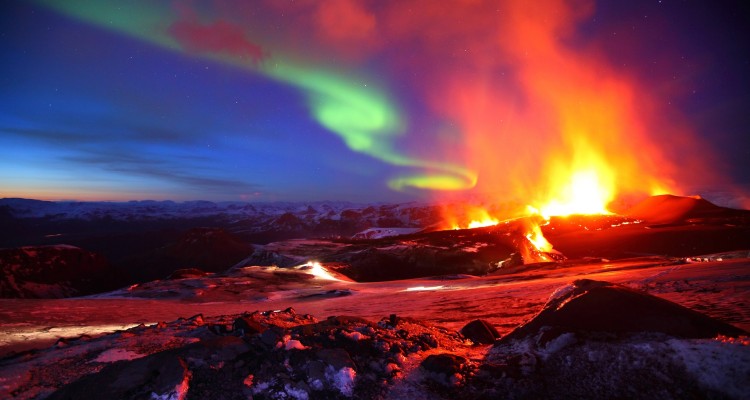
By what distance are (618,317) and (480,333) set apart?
7.65 feet

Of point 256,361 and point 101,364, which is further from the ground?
point 256,361

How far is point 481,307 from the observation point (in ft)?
38.2

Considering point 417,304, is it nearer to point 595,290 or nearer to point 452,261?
point 595,290

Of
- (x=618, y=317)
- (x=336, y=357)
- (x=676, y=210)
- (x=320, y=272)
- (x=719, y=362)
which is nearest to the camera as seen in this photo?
(x=719, y=362)

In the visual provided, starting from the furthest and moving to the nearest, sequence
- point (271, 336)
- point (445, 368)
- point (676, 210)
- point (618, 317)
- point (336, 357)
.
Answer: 1. point (676, 210)
2. point (271, 336)
3. point (618, 317)
4. point (336, 357)
5. point (445, 368)

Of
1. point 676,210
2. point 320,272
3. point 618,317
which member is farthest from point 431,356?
point 676,210

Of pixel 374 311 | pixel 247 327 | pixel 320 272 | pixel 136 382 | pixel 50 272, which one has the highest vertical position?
pixel 247 327

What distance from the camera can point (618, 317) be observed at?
4652 millimetres

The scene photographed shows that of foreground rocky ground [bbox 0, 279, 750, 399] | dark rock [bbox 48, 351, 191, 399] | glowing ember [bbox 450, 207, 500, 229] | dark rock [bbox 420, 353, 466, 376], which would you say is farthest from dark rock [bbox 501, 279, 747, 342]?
glowing ember [bbox 450, 207, 500, 229]

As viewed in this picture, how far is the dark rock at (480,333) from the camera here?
6.27 m

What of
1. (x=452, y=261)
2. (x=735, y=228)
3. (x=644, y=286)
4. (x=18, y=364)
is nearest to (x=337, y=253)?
(x=452, y=261)

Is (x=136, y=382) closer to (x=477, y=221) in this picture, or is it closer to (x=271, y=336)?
(x=271, y=336)

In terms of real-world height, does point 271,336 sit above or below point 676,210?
below

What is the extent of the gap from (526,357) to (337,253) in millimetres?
39820
